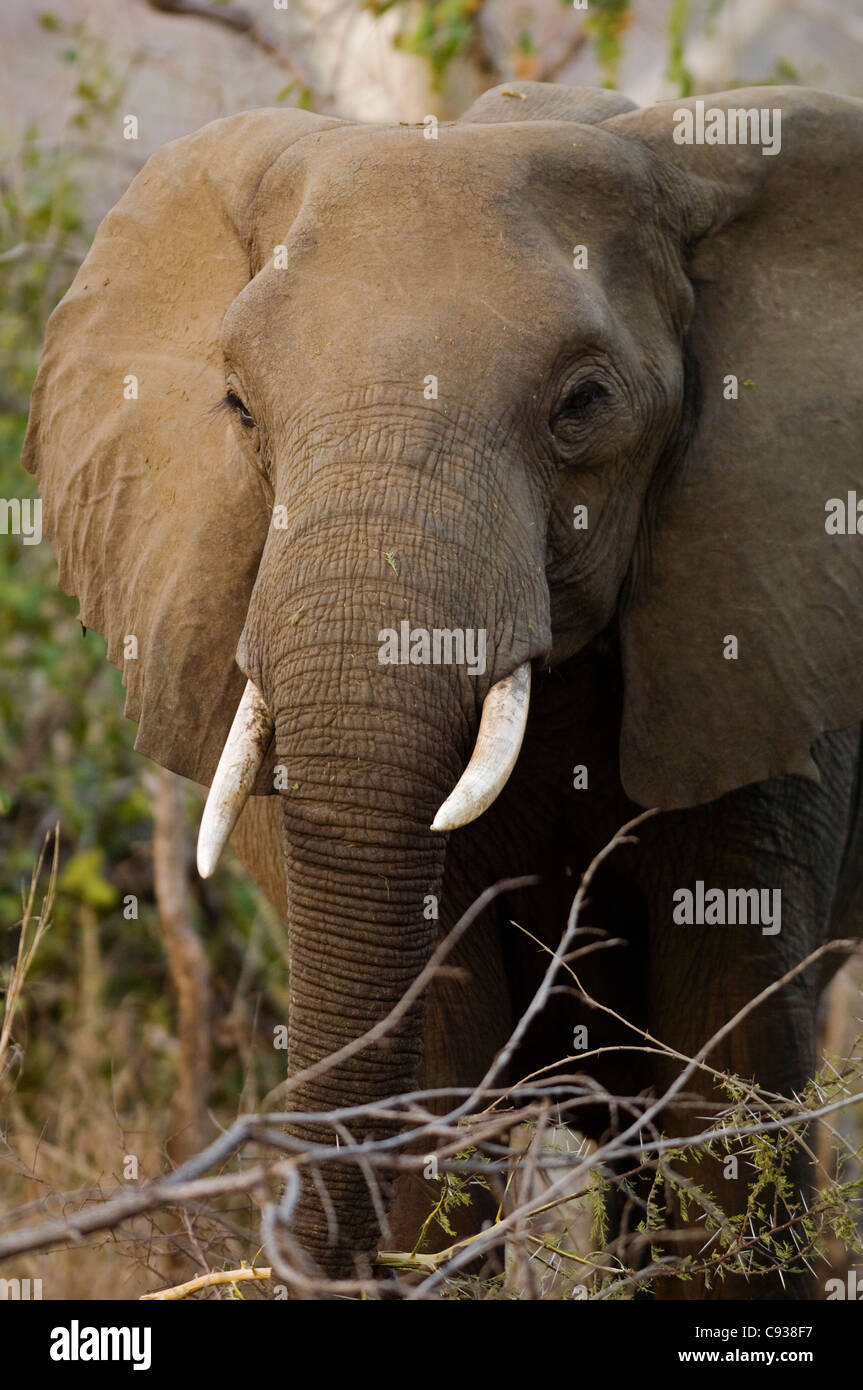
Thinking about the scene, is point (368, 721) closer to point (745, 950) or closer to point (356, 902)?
point (356, 902)

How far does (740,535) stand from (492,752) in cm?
90

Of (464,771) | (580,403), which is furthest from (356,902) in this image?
(580,403)

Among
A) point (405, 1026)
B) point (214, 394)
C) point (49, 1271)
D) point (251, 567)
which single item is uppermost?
point (214, 394)

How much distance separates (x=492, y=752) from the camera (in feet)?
10.4

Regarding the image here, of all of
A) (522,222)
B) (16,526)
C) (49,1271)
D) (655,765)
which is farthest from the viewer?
(16,526)

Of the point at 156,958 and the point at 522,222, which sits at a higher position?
the point at 522,222

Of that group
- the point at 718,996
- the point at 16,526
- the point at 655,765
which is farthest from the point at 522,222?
the point at 16,526

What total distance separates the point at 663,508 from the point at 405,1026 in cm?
114

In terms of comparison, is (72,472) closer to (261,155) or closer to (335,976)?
(261,155)

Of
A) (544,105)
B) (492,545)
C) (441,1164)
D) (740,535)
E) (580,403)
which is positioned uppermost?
(544,105)

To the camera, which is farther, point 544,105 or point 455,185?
point 544,105

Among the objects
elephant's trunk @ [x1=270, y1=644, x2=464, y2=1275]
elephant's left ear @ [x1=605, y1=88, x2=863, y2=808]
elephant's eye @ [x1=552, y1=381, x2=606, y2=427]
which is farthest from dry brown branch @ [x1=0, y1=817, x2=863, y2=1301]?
elephant's eye @ [x1=552, y1=381, x2=606, y2=427]

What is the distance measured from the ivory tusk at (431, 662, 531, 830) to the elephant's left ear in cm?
61

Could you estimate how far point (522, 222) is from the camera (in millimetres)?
3504
